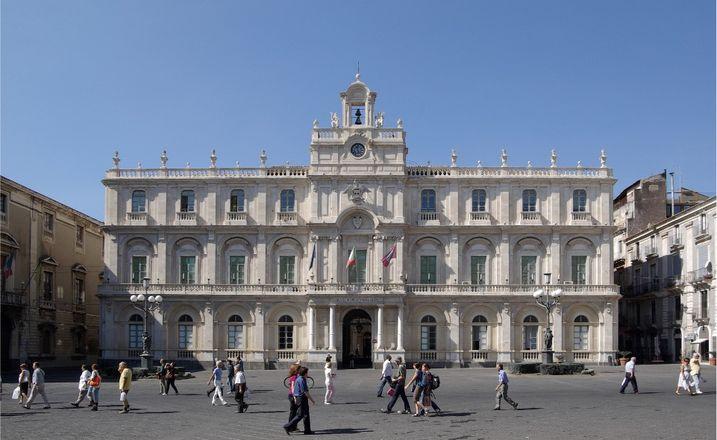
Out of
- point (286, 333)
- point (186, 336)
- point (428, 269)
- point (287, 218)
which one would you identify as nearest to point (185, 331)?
point (186, 336)

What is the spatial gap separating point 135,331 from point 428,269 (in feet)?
71.2

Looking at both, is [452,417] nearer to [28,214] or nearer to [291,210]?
[291,210]

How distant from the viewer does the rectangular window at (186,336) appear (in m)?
65.3

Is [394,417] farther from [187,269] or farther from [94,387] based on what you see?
[187,269]

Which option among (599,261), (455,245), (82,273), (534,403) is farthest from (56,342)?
(534,403)

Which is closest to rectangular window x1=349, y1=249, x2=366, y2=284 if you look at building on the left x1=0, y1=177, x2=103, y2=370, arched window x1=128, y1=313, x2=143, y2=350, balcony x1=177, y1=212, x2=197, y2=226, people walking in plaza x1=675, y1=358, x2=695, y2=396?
balcony x1=177, y1=212, x2=197, y2=226

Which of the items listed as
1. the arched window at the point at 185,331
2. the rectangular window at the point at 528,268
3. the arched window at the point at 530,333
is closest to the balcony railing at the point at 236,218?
the arched window at the point at 185,331

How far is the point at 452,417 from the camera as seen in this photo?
27906 millimetres

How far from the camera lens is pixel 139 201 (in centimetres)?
6631

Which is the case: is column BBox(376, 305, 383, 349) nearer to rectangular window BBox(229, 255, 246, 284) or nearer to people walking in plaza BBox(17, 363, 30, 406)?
rectangular window BBox(229, 255, 246, 284)

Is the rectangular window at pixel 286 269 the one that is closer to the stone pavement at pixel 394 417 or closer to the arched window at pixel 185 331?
the arched window at pixel 185 331

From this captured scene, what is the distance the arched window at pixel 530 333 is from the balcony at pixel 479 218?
24.5 ft

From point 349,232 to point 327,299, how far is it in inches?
201

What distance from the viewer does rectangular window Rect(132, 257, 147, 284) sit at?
2596 inches
